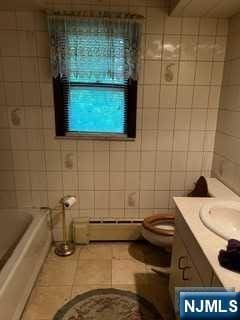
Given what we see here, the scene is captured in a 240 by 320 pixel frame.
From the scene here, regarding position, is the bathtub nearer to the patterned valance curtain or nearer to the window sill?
the window sill

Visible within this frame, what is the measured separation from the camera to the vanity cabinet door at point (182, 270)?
1190mm

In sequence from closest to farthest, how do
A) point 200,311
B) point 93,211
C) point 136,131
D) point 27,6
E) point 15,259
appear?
point 200,311
point 15,259
point 27,6
point 136,131
point 93,211

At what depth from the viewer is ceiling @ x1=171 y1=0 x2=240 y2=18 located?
5.33ft

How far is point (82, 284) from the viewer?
6.13ft

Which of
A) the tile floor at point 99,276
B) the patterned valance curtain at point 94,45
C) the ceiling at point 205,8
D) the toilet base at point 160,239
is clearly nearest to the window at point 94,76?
the patterned valance curtain at point 94,45

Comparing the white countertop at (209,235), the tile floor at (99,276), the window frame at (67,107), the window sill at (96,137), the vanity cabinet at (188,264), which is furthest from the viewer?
the window sill at (96,137)

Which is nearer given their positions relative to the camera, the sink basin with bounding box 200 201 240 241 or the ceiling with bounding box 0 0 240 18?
the sink basin with bounding box 200 201 240 241

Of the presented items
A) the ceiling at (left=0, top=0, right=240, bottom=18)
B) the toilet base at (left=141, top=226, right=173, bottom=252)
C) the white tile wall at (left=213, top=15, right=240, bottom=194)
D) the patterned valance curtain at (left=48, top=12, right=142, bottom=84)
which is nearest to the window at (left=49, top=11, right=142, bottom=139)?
the patterned valance curtain at (left=48, top=12, right=142, bottom=84)

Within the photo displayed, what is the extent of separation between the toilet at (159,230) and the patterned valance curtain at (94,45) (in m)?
1.25

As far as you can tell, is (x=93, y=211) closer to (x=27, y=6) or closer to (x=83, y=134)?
(x=83, y=134)

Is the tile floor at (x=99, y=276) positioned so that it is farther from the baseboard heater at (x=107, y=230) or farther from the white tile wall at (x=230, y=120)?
the white tile wall at (x=230, y=120)

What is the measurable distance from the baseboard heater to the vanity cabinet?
793mm

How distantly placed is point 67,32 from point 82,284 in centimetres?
195

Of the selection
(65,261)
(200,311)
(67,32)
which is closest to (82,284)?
(65,261)
